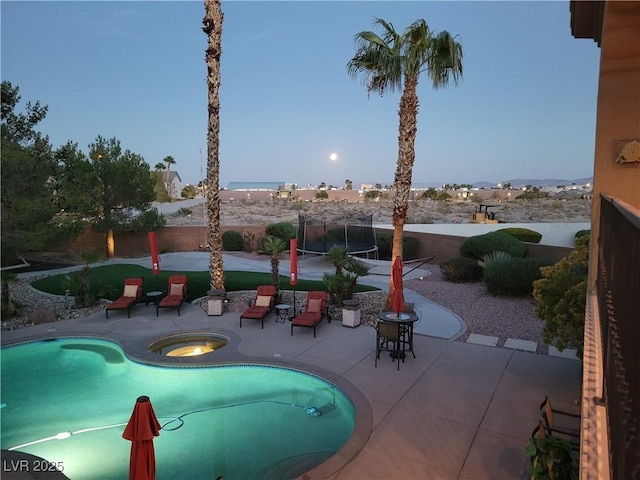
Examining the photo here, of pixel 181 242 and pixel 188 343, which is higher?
pixel 181 242

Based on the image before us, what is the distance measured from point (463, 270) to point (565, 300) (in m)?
9.72

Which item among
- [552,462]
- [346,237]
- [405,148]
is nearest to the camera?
[552,462]

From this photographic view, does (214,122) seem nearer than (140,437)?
No

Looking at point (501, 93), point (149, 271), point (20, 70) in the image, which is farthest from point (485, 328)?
point (501, 93)

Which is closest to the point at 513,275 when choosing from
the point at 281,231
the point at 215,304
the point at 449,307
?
the point at 449,307

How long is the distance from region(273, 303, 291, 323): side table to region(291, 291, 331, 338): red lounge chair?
54cm

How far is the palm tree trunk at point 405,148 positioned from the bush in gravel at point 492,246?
27.6 ft

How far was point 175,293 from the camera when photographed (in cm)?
1377

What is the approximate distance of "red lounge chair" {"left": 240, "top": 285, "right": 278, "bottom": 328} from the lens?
1170 centimetres

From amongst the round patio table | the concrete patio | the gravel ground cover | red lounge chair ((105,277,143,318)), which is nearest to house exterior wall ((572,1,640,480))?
the concrete patio

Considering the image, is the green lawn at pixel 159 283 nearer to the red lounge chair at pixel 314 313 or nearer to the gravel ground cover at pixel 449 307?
the gravel ground cover at pixel 449 307

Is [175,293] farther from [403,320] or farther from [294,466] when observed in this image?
[294,466]

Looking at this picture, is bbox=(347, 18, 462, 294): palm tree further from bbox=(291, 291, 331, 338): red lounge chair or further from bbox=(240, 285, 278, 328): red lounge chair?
bbox=(240, 285, 278, 328): red lounge chair

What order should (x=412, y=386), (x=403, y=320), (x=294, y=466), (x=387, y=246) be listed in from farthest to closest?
(x=387, y=246) → (x=403, y=320) → (x=412, y=386) → (x=294, y=466)
